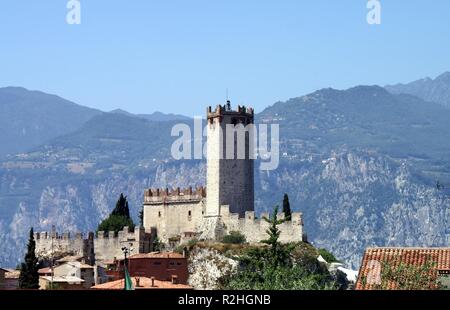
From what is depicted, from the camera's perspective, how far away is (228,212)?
101250mm

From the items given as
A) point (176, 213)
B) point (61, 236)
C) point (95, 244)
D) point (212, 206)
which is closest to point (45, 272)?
point (95, 244)

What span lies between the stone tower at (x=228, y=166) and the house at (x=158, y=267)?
6.03 meters

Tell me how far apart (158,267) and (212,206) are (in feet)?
30.4

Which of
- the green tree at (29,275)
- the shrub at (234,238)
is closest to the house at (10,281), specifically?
the green tree at (29,275)

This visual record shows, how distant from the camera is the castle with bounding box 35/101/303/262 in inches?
3976

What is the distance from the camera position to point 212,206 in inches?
4043

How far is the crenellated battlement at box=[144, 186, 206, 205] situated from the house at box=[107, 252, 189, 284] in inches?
337

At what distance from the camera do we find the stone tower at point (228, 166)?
10325cm

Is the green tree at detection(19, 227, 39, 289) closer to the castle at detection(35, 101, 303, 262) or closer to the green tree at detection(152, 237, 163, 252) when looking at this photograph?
the green tree at detection(152, 237, 163, 252)

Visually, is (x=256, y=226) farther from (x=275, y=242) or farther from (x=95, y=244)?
(x=95, y=244)
